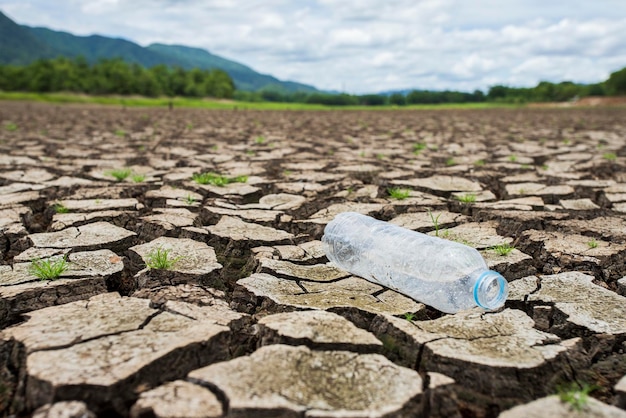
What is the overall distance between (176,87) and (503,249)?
157ft

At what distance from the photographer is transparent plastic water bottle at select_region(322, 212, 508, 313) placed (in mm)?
1734

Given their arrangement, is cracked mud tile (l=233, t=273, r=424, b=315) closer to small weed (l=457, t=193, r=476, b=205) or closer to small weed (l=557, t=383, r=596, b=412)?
small weed (l=557, t=383, r=596, b=412)

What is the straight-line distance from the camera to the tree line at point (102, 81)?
37719 millimetres

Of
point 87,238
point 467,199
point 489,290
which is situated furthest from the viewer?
point 467,199

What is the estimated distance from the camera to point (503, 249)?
2.34 metres

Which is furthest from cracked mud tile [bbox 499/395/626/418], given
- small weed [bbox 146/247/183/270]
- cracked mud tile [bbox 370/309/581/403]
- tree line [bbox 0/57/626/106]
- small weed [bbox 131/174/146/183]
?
tree line [bbox 0/57/626/106]

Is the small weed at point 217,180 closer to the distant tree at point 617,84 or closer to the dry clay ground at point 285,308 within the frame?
the dry clay ground at point 285,308

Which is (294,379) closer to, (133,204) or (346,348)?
(346,348)

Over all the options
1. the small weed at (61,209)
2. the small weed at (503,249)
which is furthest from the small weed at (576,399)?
the small weed at (61,209)

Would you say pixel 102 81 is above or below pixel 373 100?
above

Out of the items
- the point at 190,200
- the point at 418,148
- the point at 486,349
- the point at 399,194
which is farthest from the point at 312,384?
the point at 418,148

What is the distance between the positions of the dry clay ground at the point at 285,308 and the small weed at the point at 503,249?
1.3 inches

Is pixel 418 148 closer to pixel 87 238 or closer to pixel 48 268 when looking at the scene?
pixel 87 238

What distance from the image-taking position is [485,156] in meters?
5.98
